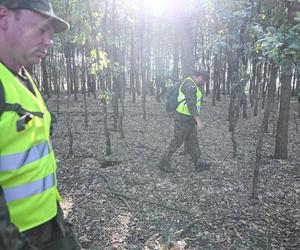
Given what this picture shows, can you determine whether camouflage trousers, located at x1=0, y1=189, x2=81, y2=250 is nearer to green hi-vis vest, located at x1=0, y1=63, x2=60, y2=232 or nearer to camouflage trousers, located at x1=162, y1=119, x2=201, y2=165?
green hi-vis vest, located at x1=0, y1=63, x2=60, y2=232

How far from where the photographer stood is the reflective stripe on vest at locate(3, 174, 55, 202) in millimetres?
1673

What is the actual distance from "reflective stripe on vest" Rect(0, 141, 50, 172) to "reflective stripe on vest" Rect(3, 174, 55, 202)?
0.13 m

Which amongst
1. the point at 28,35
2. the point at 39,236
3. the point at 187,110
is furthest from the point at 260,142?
the point at 28,35

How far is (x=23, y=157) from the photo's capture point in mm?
1658

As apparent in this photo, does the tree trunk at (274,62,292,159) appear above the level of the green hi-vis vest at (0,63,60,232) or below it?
below

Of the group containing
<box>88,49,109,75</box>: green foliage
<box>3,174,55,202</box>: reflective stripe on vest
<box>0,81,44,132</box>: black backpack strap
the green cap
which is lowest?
<box>3,174,55,202</box>: reflective stripe on vest

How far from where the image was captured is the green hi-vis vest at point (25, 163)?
1574mm

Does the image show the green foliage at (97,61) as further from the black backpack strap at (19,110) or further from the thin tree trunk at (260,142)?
the black backpack strap at (19,110)

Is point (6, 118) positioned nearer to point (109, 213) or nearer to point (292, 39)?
point (292, 39)

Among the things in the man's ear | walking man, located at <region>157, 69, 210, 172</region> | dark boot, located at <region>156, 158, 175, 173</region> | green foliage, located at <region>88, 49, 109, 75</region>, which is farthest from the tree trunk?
the man's ear

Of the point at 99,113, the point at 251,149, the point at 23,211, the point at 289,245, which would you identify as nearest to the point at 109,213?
the point at 289,245

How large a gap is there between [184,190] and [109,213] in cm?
184

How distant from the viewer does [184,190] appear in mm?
7379

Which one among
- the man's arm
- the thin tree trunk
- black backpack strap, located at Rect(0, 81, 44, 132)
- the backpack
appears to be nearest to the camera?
the man's arm
